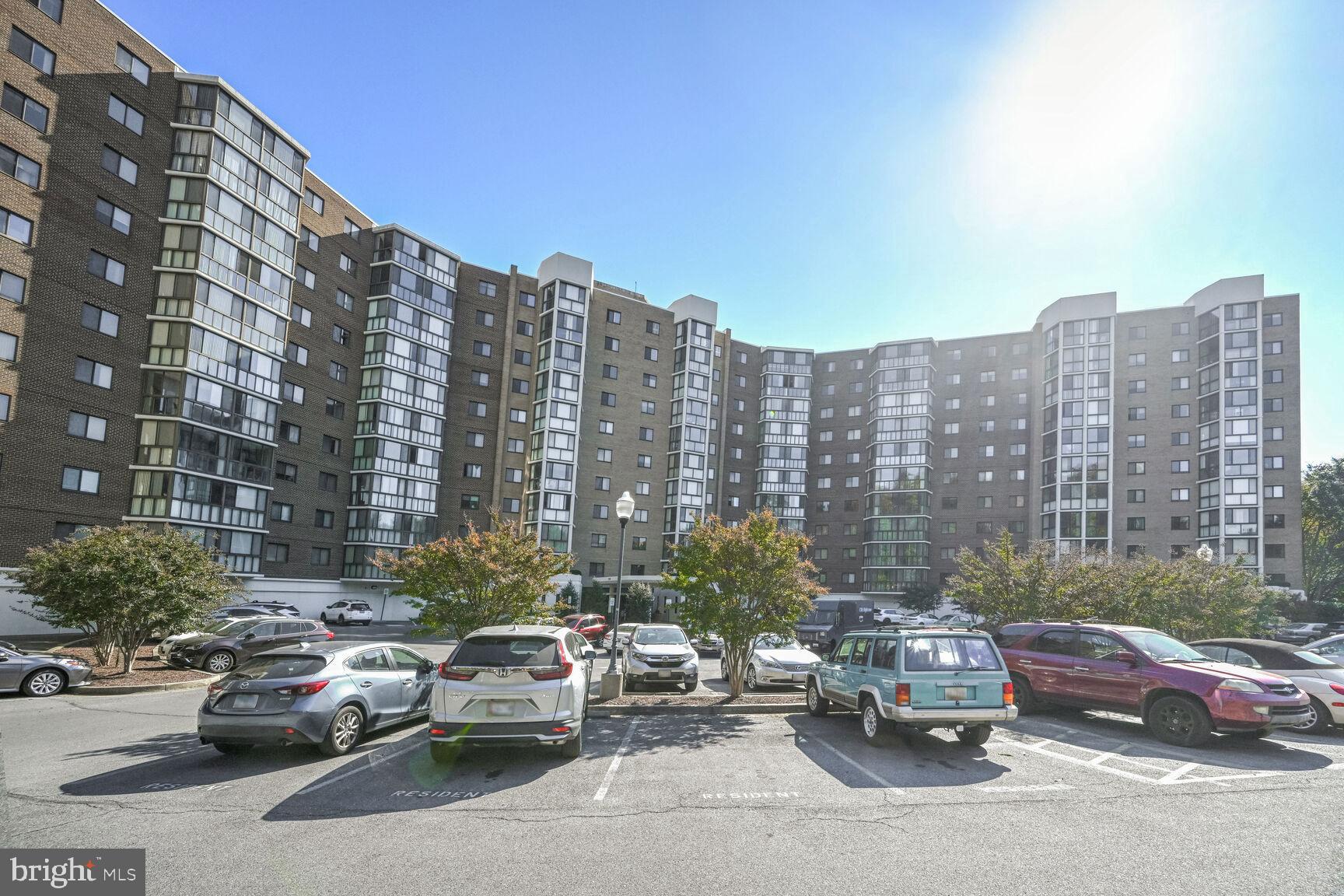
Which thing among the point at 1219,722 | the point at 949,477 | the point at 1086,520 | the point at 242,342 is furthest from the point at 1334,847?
the point at 949,477

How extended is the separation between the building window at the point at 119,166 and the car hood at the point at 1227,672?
43201 mm

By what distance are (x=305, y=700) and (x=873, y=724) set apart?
796cm

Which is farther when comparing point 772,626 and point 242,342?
point 242,342

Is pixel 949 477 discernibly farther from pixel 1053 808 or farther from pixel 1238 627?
pixel 1053 808

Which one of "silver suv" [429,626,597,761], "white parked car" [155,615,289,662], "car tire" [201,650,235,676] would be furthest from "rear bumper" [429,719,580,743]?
"car tire" [201,650,235,676]

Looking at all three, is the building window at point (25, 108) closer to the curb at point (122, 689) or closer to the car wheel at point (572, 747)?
the curb at point (122, 689)

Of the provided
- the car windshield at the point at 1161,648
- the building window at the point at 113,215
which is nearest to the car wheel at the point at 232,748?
the car windshield at the point at 1161,648

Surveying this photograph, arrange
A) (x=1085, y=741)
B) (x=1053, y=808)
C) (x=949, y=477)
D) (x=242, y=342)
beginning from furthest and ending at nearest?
(x=949, y=477)
(x=242, y=342)
(x=1085, y=741)
(x=1053, y=808)

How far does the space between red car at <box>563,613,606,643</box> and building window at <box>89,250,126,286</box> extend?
2604 centimetres

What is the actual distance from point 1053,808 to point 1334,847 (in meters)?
2.22

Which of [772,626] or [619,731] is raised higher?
[772,626]

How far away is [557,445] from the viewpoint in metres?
56.3

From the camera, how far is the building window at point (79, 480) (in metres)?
31.0

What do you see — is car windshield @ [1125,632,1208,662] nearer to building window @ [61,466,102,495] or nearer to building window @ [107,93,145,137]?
building window @ [61,466,102,495]
